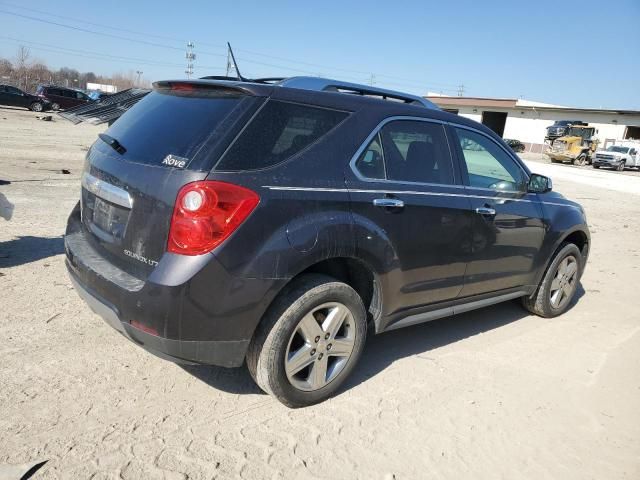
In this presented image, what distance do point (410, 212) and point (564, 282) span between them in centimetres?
275

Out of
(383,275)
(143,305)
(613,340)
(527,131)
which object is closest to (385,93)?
(383,275)

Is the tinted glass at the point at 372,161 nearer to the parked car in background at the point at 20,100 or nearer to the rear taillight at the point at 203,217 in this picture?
the rear taillight at the point at 203,217

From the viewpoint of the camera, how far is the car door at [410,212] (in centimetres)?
324

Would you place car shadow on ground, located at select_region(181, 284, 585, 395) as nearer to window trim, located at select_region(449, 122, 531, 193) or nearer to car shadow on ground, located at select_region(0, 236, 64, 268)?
window trim, located at select_region(449, 122, 531, 193)

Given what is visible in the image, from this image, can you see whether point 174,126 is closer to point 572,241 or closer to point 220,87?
point 220,87

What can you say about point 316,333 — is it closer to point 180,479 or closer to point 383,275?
point 383,275

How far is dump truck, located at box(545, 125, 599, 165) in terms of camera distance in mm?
40906

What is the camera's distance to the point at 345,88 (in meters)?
3.54

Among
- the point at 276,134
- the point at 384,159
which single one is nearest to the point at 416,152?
the point at 384,159

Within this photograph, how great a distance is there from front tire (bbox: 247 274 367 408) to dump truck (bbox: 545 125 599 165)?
140 feet

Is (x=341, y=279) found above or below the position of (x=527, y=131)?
below

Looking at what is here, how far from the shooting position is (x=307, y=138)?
10.0 ft

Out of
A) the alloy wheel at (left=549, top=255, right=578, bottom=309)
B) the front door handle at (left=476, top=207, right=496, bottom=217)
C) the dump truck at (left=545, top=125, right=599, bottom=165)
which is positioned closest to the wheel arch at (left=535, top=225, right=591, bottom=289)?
the alloy wheel at (left=549, top=255, right=578, bottom=309)

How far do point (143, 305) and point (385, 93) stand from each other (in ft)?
7.38
